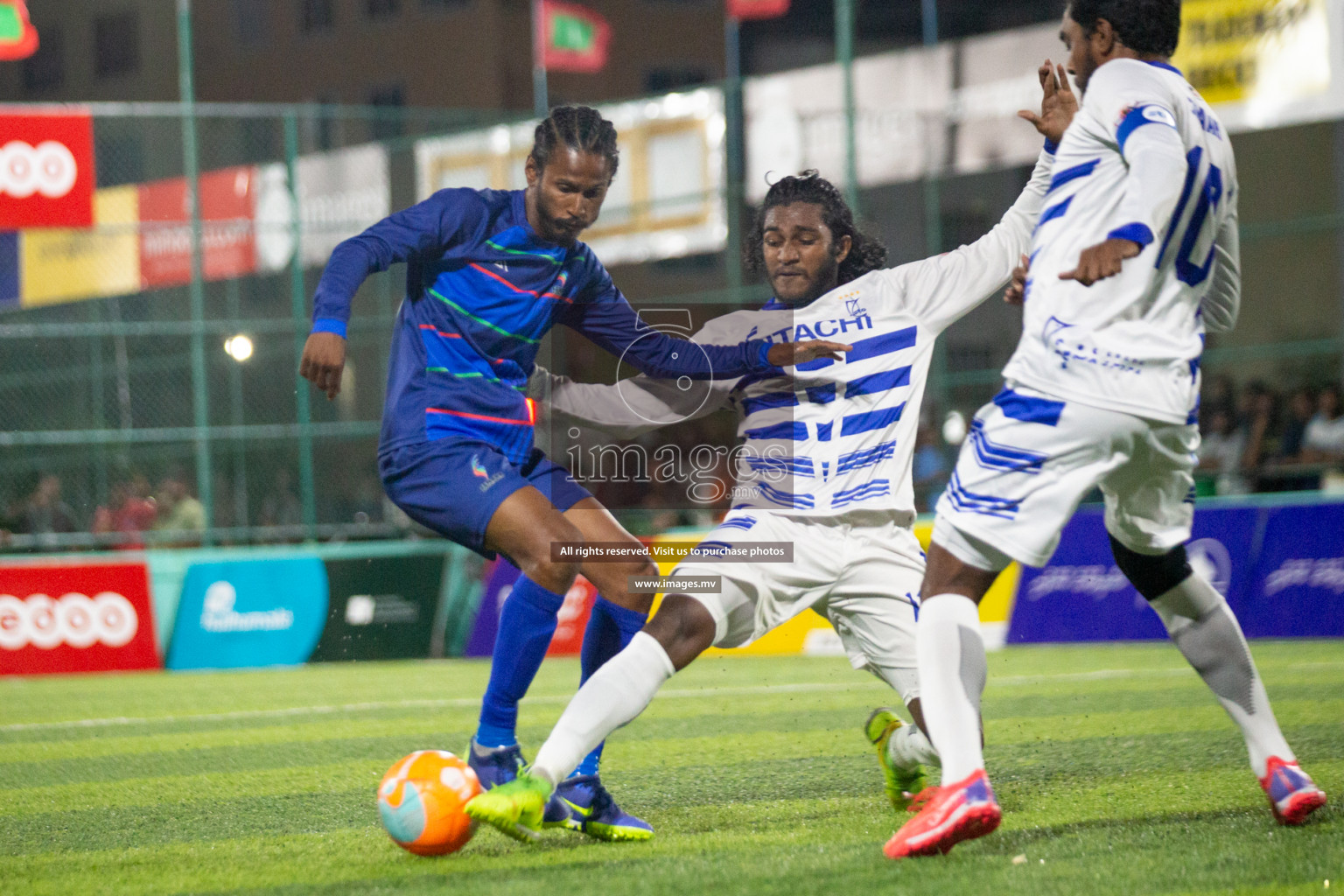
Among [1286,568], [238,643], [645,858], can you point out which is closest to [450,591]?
[238,643]

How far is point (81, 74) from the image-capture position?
40.4 meters

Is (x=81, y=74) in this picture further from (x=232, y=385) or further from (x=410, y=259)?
(x=410, y=259)

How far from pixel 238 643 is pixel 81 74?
109 ft

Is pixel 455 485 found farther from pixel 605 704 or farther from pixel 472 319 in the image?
pixel 605 704

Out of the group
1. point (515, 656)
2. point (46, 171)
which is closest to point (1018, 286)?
point (515, 656)

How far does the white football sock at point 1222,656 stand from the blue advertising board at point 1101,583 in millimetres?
6901

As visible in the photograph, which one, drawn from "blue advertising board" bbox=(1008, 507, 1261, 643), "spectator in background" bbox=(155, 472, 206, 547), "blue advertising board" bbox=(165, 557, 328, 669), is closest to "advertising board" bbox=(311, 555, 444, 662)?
"blue advertising board" bbox=(165, 557, 328, 669)

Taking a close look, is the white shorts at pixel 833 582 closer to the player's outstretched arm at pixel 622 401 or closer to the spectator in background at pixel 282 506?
the player's outstretched arm at pixel 622 401

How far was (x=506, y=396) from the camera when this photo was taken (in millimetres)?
4309

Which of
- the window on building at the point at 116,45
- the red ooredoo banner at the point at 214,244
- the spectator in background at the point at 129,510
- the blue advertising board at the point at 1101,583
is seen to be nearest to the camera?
the blue advertising board at the point at 1101,583

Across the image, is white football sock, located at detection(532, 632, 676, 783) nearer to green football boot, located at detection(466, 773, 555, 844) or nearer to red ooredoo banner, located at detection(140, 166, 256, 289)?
green football boot, located at detection(466, 773, 555, 844)

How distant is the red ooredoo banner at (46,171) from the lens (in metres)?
13.1

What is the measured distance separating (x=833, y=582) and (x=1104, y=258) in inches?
47.3

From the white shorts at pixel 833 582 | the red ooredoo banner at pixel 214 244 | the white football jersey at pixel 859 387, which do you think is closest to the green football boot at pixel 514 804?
the white shorts at pixel 833 582
